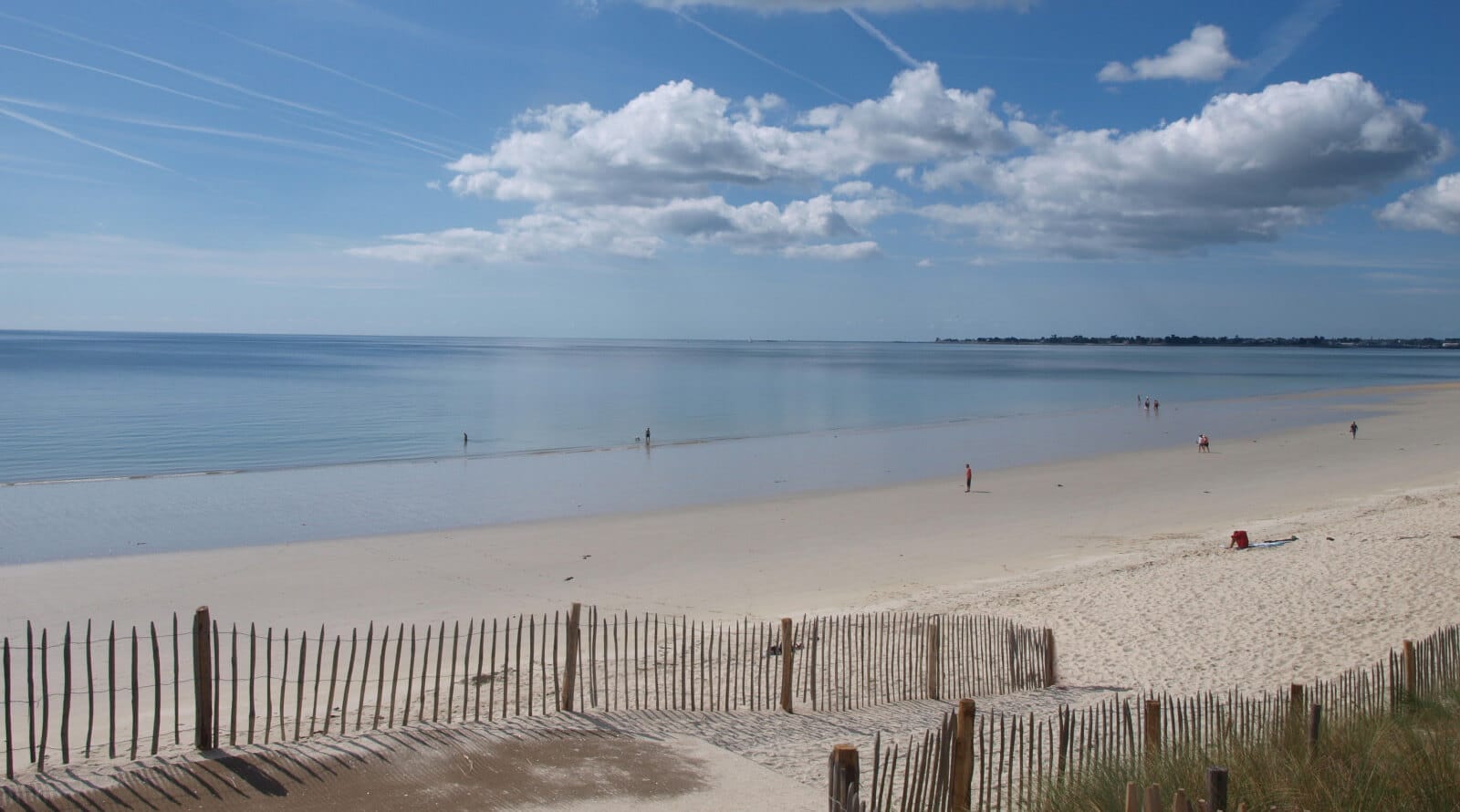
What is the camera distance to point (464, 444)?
46719 mm

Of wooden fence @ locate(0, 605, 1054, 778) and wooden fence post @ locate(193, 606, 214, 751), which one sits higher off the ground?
wooden fence post @ locate(193, 606, 214, 751)

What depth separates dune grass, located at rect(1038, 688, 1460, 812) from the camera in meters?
5.99

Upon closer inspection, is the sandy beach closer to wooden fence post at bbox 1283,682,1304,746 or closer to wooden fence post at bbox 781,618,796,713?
wooden fence post at bbox 781,618,796,713

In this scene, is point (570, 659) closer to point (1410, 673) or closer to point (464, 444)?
point (1410, 673)

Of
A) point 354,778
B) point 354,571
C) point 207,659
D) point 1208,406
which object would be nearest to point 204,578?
point 354,571

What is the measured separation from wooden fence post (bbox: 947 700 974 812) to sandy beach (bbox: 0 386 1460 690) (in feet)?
23.1

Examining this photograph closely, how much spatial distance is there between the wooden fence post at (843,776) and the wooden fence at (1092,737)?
0.02 metres

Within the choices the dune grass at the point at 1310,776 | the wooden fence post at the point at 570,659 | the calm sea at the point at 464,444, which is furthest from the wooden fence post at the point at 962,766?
the calm sea at the point at 464,444

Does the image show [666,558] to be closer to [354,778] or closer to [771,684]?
[771,684]

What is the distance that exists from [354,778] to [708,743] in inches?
125

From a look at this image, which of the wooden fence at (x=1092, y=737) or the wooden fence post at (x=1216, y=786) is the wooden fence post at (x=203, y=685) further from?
the wooden fence post at (x=1216, y=786)

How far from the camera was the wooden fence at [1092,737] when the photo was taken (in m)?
6.79

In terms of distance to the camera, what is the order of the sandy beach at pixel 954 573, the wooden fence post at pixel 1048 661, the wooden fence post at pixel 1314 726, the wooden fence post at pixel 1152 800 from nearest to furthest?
the wooden fence post at pixel 1152 800 < the wooden fence post at pixel 1314 726 < the wooden fence post at pixel 1048 661 < the sandy beach at pixel 954 573

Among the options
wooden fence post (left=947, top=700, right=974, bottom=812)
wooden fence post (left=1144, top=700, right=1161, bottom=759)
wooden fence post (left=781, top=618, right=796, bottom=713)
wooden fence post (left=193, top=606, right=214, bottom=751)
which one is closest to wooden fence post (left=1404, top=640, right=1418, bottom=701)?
wooden fence post (left=1144, top=700, right=1161, bottom=759)
